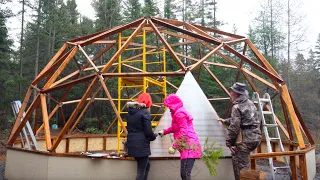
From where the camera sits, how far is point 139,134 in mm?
4996

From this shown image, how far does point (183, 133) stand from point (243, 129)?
3.35 ft

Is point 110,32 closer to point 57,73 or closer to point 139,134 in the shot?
point 57,73

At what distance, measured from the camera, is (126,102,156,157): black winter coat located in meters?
4.95

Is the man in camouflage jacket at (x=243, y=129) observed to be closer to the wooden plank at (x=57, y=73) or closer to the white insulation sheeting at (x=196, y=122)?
the white insulation sheeting at (x=196, y=122)

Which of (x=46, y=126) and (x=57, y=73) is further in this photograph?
(x=57, y=73)

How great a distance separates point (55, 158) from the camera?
5.91 m

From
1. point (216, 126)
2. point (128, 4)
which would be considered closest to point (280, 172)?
point (216, 126)

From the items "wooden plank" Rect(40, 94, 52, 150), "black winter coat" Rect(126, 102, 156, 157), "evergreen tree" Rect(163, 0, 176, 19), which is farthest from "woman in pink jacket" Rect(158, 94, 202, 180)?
"evergreen tree" Rect(163, 0, 176, 19)

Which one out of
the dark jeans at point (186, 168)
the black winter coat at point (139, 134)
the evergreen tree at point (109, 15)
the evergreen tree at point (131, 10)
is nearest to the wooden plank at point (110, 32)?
the black winter coat at point (139, 134)

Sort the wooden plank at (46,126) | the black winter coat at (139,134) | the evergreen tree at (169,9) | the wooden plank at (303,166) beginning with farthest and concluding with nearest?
the evergreen tree at (169,9) → the wooden plank at (46,126) → the wooden plank at (303,166) → the black winter coat at (139,134)

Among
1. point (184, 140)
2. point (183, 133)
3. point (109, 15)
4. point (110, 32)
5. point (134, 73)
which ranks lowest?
point (184, 140)

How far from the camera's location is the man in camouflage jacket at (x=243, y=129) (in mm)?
4848

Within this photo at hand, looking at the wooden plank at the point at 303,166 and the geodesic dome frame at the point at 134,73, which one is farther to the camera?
the geodesic dome frame at the point at 134,73

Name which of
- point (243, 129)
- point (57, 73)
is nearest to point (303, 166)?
point (243, 129)
